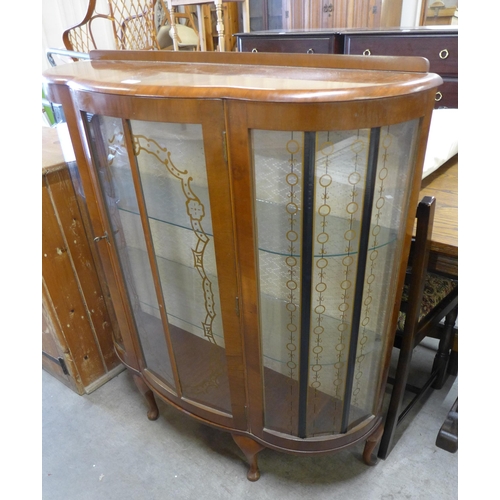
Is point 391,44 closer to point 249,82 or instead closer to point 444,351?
point 444,351

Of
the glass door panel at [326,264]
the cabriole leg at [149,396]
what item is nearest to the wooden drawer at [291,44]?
the glass door panel at [326,264]

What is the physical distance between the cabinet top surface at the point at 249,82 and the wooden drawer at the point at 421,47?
1.26 m

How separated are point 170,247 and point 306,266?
1.04ft

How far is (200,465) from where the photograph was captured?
3.79 ft

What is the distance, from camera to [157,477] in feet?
3.70

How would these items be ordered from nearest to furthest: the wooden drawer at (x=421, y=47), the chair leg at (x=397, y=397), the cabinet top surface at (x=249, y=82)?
1. the cabinet top surface at (x=249, y=82)
2. the chair leg at (x=397, y=397)
3. the wooden drawer at (x=421, y=47)

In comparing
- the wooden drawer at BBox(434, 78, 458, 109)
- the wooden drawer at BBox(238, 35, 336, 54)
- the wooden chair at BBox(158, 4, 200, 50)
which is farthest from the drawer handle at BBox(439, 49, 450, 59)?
the wooden chair at BBox(158, 4, 200, 50)

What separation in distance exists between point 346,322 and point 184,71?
60 cm

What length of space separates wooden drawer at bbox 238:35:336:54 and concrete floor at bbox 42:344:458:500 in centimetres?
161

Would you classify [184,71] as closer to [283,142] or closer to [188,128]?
[188,128]

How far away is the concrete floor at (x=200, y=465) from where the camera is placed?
3.54 ft

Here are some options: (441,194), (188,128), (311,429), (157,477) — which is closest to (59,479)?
(157,477)

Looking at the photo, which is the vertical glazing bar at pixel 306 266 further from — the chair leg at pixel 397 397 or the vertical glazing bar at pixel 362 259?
the chair leg at pixel 397 397

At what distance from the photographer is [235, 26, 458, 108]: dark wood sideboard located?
1713 millimetres
